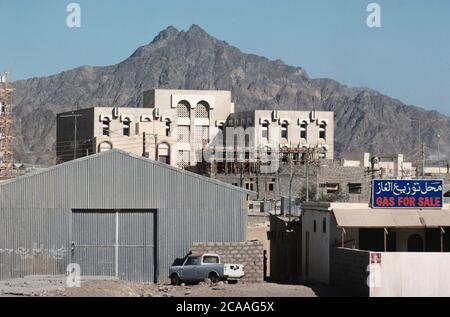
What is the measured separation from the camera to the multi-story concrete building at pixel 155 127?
3622 inches

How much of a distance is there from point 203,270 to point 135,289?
3.95 m

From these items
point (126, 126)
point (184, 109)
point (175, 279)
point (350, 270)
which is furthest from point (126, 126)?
point (350, 270)

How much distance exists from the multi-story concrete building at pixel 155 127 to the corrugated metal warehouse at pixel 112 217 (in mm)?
44946

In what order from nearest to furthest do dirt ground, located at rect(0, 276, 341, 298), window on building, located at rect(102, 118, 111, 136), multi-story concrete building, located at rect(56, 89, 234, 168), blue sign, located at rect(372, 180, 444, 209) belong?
dirt ground, located at rect(0, 276, 341, 298), blue sign, located at rect(372, 180, 444, 209), multi-story concrete building, located at rect(56, 89, 234, 168), window on building, located at rect(102, 118, 111, 136)

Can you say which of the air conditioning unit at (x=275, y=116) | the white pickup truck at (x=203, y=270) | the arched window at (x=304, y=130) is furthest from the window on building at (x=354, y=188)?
the white pickup truck at (x=203, y=270)

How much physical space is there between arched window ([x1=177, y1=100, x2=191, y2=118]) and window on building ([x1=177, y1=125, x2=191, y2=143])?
1.32m

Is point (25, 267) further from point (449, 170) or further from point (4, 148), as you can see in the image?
point (449, 170)

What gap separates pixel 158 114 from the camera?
103 m

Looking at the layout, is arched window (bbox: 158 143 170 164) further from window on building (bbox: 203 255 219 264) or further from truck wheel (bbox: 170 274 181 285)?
window on building (bbox: 203 255 219 264)

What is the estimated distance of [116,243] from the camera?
136 feet

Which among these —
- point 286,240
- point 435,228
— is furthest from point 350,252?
point 286,240

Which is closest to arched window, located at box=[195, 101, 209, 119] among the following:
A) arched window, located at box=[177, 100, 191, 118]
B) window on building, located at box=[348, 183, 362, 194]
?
arched window, located at box=[177, 100, 191, 118]

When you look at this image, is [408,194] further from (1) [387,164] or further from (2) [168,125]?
(1) [387,164]

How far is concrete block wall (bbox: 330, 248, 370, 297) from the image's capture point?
36562mm
